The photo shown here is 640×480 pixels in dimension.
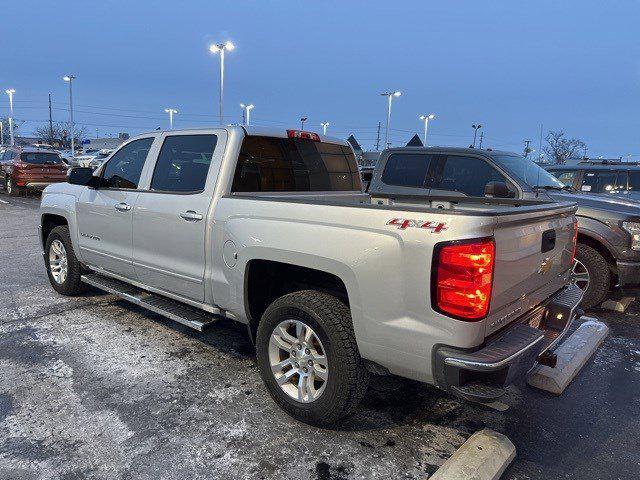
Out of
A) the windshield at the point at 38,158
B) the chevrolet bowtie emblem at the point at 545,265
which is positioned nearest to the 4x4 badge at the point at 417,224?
the chevrolet bowtie emblem at the point at 545,265

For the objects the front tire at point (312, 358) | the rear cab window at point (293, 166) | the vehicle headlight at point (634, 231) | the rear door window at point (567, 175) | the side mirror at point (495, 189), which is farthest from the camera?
the rear door window at point (567, 175)

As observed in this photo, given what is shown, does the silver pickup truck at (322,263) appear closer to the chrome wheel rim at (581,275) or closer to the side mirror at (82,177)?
the side mirror at (82,177)

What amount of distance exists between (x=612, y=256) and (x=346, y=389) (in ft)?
13.7

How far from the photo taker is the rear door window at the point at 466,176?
6148 millimetres

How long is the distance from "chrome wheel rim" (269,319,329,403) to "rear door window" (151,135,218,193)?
135 cm

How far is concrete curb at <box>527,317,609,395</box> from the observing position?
3.62 meters

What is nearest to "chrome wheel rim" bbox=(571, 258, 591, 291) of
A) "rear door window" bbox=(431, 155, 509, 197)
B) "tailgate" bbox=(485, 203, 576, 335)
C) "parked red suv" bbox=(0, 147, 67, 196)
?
"rear door window" bbox=(431, 155, 509, 197)

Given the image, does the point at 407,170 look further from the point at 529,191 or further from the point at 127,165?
the point at 127,165

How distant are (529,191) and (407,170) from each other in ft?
5.27

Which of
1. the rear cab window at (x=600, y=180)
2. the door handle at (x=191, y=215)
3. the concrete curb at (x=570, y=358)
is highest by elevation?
the rear cab window at (x=600, y=180)

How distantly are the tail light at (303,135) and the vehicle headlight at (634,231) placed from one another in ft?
11.8

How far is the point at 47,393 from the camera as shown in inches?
134

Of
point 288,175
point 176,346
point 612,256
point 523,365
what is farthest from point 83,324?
point 612,256

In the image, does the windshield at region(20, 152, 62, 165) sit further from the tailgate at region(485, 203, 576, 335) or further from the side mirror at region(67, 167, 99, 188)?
the tailgate at region(485, 203, 576, 335)
